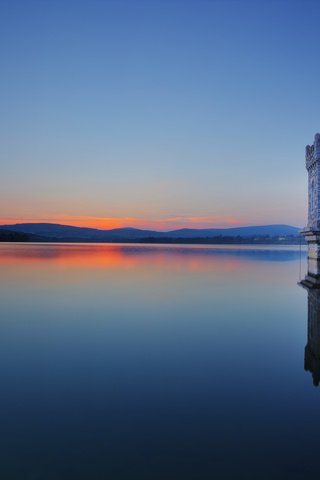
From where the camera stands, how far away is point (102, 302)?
1380 centimetres

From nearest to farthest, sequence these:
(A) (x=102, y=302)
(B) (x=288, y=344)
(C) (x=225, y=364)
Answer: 1. (C) (x=225, y=364)
2. (B) (x=288, y=344)
3. (A) (x=102, y=302)

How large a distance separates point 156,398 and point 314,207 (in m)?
20.4

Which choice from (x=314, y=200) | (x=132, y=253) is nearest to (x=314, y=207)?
(x=314, y=200)

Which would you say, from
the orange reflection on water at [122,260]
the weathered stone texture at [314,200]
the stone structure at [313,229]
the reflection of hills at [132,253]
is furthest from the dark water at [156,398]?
the reflection of hills at [132,253]

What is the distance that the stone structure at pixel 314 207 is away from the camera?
70.9ft

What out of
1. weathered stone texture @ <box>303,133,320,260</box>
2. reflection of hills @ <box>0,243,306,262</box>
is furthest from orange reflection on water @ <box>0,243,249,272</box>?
weathered stone texture @ <box>303,133,320,260</box>

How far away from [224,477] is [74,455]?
4.75 feet

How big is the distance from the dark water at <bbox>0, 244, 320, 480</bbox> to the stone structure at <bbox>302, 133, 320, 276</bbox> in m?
11.8

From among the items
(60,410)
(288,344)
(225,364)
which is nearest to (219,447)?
(60,410)

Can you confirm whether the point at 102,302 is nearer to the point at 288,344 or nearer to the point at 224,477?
the point at 288,344

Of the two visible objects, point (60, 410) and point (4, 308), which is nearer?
point (60, 410)

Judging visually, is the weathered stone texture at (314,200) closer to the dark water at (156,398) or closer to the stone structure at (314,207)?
the stone structure at (314,207)

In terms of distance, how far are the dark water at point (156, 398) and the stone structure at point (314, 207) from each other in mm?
11848

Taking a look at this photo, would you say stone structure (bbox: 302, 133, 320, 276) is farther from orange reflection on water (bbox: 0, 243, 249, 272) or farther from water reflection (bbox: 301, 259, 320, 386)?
orange reflection on water (bbox: 0, 243, 249, 272)
